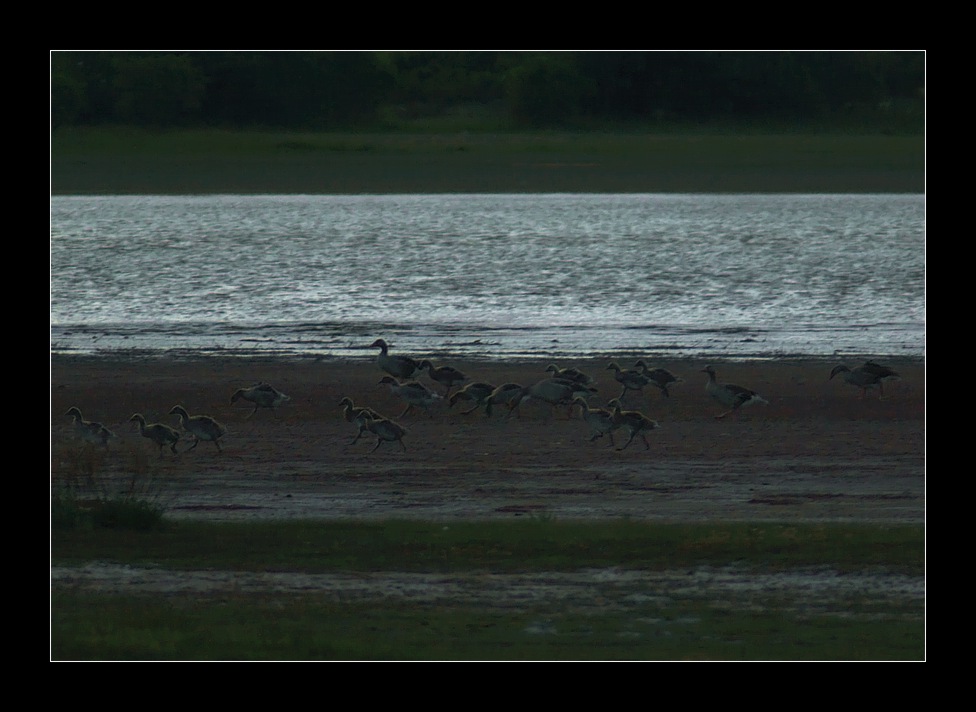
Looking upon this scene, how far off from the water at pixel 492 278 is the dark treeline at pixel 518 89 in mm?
3267

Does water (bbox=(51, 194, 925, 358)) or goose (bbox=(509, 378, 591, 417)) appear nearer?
goose (bbox=(509, 378, 591, 417))

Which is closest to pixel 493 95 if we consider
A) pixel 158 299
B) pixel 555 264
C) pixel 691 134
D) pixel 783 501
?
pixel 691 134

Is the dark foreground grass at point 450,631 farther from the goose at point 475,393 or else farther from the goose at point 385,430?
the goose at point 475,393

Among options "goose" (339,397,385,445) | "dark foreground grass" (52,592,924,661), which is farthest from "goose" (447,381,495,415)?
"dark foreground grass" (52,592,924,661)

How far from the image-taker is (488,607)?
8.19 m

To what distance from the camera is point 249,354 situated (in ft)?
55.1

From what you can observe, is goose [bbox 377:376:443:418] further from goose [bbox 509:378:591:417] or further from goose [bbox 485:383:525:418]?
goose [bbox 509:378:591:417]

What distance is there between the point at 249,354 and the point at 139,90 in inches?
1068

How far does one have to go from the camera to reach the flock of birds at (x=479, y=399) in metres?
11.8

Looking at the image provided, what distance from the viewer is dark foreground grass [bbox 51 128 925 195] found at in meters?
44.3

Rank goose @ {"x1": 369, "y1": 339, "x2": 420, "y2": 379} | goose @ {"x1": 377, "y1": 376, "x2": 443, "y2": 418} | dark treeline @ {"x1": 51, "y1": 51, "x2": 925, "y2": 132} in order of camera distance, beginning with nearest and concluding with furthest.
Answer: goose @ {"x1": 377, "y1": 376, "x2": 443, "y2": 418}, goose @ {"x1": 369, "y1": 339, "x2": 420, "y2": 379}, dark treeline @ {"x1": 51, "y1": 51, "x2": 925, "y2": 132}

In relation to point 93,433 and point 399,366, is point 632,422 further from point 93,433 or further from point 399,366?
point 93,433

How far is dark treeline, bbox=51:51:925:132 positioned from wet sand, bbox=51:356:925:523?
2875 centimetres

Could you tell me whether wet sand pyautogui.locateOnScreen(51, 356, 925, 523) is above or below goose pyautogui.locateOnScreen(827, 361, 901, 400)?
below
